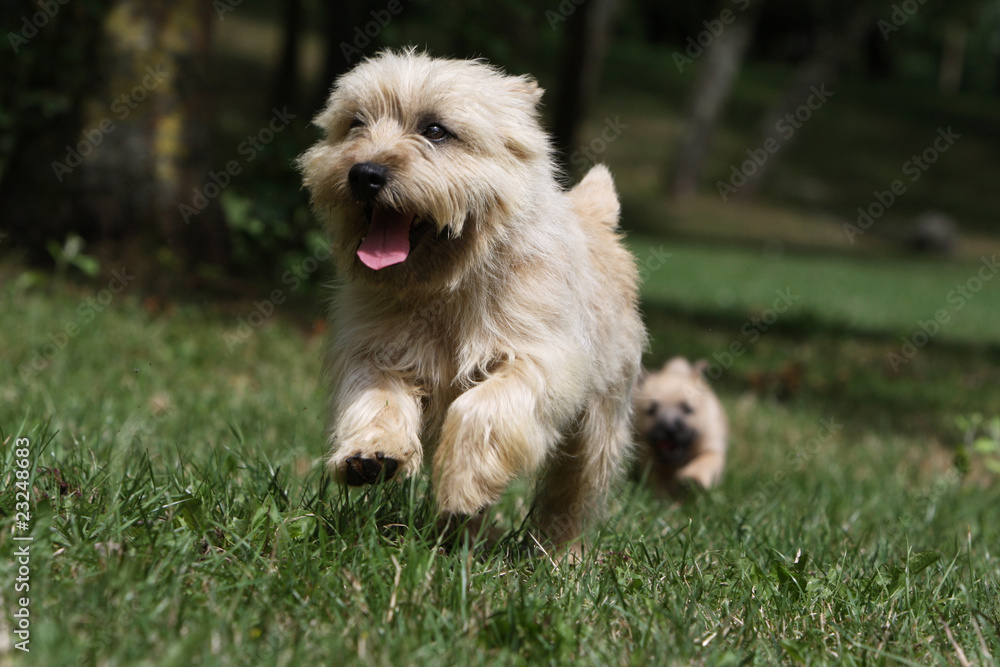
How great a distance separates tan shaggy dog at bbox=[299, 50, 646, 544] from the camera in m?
2.86

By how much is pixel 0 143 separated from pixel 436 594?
24.6ft

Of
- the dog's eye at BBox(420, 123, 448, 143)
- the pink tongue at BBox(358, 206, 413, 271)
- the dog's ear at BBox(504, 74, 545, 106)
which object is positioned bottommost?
the pink tongue at BBox(358, 206, 413, 271)

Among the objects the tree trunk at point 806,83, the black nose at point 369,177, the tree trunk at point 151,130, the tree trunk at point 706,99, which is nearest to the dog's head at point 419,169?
the black nose at point 369,177

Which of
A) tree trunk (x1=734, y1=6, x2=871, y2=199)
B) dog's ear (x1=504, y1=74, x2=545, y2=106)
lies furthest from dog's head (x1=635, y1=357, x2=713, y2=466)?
tree trunk (x1=734, y1=6, x2=871, y2=199)

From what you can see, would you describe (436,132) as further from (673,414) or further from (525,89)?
(673,414)

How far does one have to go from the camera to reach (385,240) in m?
2.99

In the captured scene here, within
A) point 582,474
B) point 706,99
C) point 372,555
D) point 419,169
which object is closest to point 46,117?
point 419,169

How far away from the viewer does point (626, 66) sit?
42.2 m

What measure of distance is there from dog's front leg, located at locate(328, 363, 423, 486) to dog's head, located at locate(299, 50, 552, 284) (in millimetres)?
344

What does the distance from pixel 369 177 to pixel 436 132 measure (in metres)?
0.31

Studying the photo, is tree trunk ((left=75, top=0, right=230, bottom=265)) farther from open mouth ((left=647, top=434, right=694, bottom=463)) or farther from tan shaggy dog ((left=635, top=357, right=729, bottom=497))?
open mouth ((left=647, top=434, right=694, bottom=463))

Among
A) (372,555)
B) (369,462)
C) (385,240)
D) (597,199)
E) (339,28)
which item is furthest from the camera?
(339,28)

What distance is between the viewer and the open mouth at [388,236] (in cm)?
294

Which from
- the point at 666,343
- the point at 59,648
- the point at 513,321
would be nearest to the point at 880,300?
the point at 666,343
